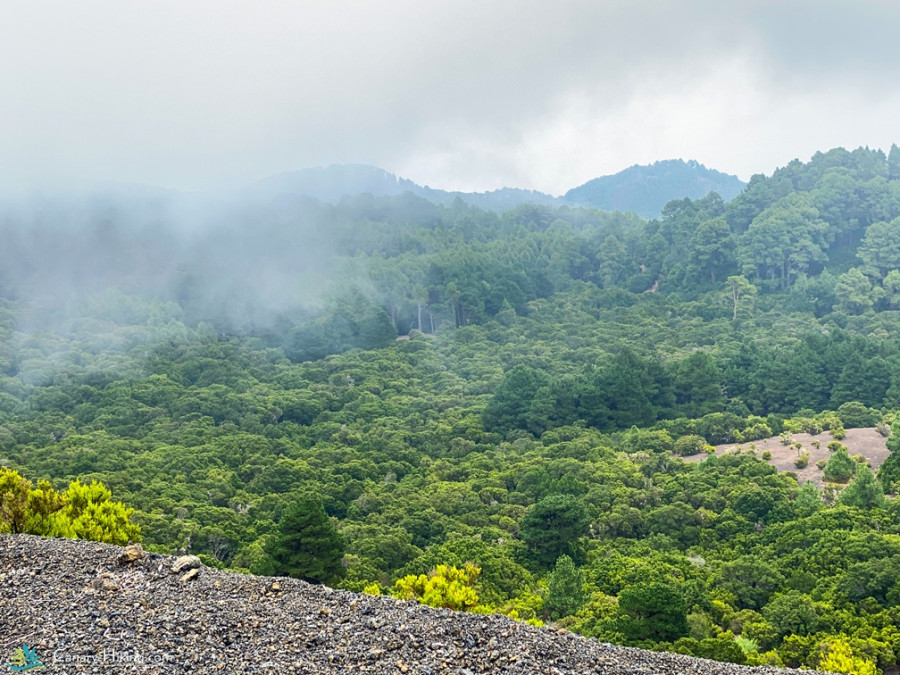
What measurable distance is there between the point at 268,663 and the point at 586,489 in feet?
79.9

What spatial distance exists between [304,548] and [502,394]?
1171 inches

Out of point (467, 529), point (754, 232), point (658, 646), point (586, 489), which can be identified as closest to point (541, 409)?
point (586, 489)

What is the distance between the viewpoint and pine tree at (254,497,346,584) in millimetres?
18906

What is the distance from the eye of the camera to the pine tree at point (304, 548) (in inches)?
744

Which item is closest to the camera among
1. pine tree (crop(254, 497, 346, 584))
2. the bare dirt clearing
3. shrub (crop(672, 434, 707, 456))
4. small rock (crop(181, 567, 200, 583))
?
small rock (crop(181, 567, 200, 583))

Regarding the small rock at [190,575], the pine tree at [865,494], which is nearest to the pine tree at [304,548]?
the small rock at [190,575]

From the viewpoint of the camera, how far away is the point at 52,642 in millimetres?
9562

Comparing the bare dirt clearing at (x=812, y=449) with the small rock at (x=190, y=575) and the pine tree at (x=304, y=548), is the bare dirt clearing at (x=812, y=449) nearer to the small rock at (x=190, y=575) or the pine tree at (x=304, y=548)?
the pine tree at (x=304, y=548)

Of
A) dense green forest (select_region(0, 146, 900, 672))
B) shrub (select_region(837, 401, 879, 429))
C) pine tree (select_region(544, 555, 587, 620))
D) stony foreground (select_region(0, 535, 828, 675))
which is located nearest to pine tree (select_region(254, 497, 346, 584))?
dense green forest (select_region(0, 146, 900, 672))

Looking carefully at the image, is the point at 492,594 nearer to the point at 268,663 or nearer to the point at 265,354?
the point at 268,663

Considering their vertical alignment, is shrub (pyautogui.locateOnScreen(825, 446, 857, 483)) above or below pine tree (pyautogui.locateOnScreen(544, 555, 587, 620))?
above

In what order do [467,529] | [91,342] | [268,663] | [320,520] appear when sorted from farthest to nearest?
[91,342] < [467,529] < [320,520] < [268,663]

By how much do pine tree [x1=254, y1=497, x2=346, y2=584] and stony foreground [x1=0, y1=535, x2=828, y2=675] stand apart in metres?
6.41

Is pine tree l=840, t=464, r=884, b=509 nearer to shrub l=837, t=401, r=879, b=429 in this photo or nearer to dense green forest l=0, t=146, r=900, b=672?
dense green forest l=0, t=146, r=900, b=672
